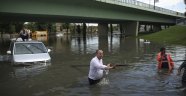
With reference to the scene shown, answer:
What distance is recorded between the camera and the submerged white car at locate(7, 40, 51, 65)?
19.9 metres

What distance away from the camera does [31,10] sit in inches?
1491

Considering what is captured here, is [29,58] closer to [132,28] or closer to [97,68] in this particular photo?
[97,68]

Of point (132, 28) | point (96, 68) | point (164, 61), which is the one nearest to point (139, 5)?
point (132, 28)

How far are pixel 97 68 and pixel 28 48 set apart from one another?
375 inches

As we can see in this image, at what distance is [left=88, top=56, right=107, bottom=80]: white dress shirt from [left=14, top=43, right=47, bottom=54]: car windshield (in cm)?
863

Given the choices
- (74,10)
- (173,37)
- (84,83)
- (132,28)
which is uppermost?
(74,10)

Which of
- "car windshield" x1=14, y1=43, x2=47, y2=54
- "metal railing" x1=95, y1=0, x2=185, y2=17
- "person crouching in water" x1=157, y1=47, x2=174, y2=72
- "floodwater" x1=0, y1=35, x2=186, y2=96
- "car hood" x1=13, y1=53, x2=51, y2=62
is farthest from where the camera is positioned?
"metal railing" x1=95, y1=0, x2=185, y2=17

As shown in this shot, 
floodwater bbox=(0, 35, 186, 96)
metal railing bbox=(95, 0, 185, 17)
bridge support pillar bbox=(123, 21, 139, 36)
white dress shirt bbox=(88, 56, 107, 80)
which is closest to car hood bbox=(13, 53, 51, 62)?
floodwater bbox=(0, 35, 186, 96)

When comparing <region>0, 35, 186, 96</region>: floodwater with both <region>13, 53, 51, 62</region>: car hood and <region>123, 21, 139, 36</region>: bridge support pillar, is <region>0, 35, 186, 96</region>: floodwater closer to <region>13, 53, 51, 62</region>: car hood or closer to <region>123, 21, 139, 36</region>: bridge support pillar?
<region>13, 53, 51, 62</region>: car hood

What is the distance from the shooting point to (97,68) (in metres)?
12.6

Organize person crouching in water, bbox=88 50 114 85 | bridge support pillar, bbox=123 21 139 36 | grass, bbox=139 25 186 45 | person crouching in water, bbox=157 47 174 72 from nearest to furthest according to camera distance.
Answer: person crouching in water, bbox=88 50 114 85
person crouching in water, bbox=157 47 174 72
grass, bbox=139 25 186 45
bridge support pillar, bbox=123 21 139 36

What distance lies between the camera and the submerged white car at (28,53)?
19.9 metres

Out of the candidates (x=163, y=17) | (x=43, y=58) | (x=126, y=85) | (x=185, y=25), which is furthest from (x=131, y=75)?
(x=163, y=17)

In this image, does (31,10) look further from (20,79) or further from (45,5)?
(20,79)
